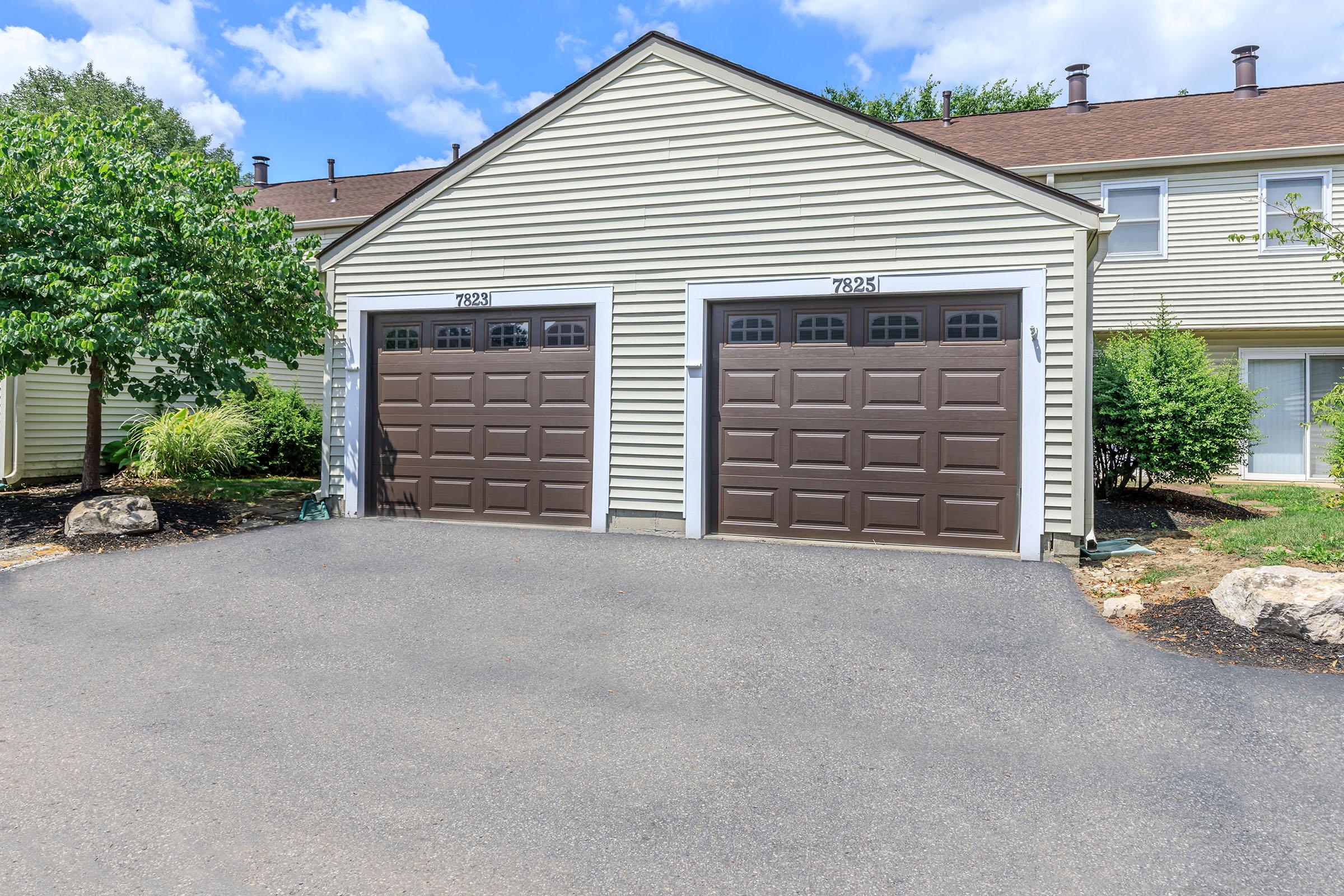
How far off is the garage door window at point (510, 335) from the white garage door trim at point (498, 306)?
0.73 feet

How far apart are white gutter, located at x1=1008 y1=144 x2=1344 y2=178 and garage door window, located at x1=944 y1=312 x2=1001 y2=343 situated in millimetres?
6230

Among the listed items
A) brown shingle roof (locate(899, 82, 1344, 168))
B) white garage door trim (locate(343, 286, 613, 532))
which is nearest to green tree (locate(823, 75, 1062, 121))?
brown shingle roof (locate(899, 82, 1344, 168))

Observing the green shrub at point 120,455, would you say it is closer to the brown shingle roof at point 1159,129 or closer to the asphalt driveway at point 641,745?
the asphalt driveway at point 641,745

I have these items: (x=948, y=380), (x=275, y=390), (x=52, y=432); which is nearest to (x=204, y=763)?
(x=948, y=380)

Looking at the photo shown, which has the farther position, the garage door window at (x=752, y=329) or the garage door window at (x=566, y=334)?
the garage door window at (x=566, y=334)

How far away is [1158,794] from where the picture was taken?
132 inches

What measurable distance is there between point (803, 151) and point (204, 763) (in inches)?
292

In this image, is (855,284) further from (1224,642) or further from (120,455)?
(120,455)

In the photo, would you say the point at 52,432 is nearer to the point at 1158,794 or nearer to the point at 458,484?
the point at 458,484

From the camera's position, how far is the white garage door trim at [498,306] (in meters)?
9.02

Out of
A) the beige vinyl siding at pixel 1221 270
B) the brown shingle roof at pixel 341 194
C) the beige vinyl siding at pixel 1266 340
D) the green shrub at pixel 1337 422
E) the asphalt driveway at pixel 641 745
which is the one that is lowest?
the asphalt driveway at pixel 641 745

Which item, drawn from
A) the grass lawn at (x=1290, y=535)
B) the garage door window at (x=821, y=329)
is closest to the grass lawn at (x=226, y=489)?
the garage door window at (x=821, y=329)

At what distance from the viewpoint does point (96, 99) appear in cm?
3158

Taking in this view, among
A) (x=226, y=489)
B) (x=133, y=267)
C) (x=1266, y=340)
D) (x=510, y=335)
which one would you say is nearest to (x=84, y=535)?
(x=133, y=267)
